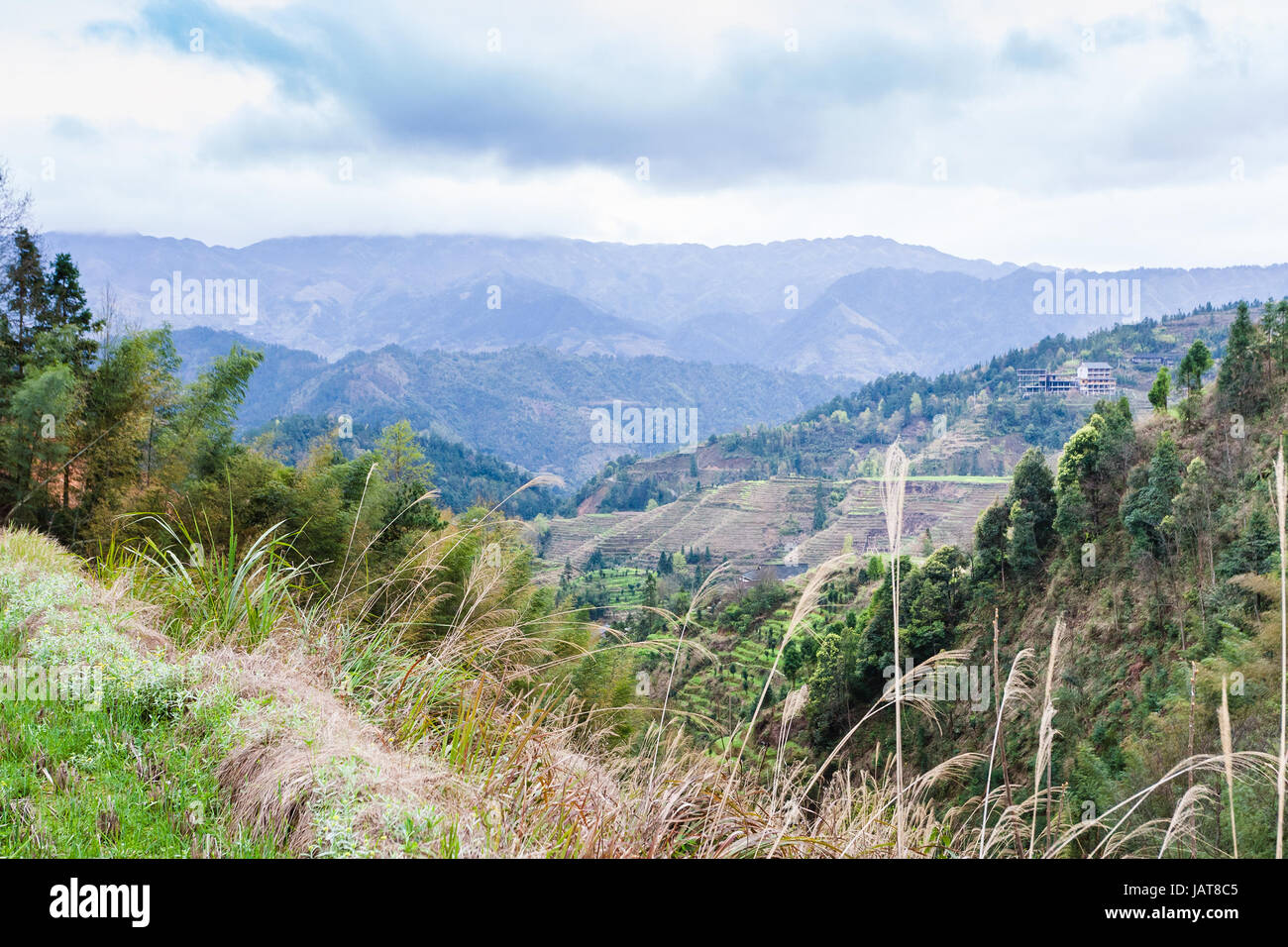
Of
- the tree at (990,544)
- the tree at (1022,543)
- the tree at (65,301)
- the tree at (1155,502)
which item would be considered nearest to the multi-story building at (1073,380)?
the tree at (990,544)

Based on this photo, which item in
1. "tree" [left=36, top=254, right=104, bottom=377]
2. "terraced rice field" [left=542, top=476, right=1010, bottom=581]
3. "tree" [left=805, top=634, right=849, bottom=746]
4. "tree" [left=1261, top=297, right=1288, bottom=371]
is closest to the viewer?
"tree" [left=36, top=254, right=104, bottom=377]

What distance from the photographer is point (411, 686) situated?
268 centimetres

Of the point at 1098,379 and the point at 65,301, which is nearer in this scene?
the point at 65,301

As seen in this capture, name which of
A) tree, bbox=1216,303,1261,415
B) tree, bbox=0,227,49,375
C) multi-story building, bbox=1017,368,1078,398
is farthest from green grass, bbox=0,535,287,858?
multi-story building, bbox=1017,368,1078,398

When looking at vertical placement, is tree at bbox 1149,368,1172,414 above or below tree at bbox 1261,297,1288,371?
below

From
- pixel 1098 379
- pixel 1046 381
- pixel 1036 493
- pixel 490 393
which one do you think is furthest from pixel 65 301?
pixel 490 393

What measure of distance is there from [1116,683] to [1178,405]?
16358mm

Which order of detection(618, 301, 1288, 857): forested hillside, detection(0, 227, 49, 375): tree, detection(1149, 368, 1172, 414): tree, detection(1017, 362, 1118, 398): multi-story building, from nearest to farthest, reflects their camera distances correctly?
1. detection(0, 227, 49, 375): tree
2. detection(618, 301, 1288, 857): forested hillside
3. detection(1149, 368, 1172, 414): tree
4. detection(1017, 362, 1118, 398): multi-story building

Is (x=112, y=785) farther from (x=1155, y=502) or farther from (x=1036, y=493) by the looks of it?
(x=1036, y=493)

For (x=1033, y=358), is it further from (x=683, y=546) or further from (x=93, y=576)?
(x=93, y=576)

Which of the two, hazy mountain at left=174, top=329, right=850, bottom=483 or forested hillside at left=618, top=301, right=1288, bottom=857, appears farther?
hazy mountain at left=174, top=329, right=850, bottom=483

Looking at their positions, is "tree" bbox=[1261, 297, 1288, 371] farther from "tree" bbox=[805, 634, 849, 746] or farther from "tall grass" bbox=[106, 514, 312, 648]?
"tall grass" bbox=[106, 514, 312, 648]

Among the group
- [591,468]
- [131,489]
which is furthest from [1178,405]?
[591,468]

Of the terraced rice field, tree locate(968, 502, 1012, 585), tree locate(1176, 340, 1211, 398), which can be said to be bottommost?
the terraced rice field
